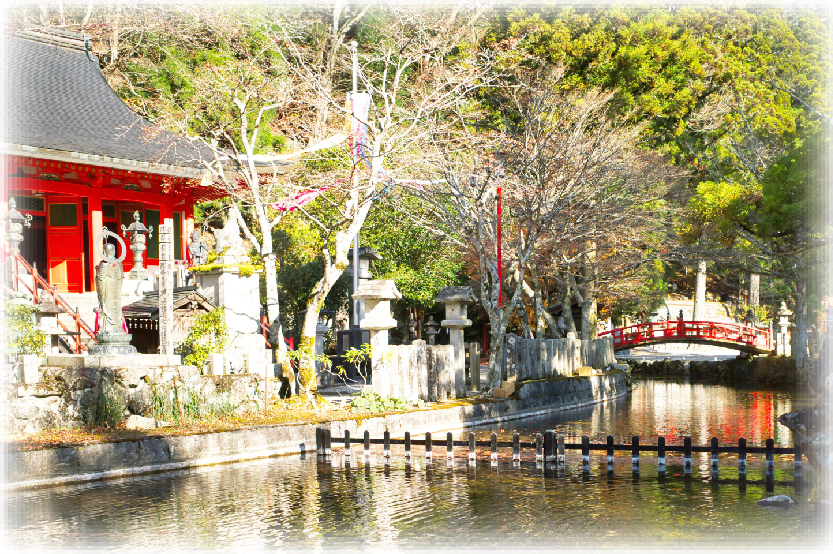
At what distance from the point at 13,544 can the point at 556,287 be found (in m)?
31.6

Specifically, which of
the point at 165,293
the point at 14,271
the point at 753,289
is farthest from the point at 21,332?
the point at 753,289

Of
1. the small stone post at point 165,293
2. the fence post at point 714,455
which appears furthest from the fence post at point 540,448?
the small stone post at point 165,293

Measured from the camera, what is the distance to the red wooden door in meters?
23.9

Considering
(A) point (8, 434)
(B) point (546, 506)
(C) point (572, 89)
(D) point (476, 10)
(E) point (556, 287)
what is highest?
(D) point (476, 10)

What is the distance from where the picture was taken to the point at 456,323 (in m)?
21.9

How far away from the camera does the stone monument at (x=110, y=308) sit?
15.3 metres

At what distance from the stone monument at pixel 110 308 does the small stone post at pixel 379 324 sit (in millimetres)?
5185

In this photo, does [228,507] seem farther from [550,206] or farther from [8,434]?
[550,206]

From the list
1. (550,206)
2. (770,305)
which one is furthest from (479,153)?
(770,305)

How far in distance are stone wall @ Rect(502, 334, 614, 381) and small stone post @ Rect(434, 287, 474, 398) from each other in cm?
194

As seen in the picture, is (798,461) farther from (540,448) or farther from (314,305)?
(314,305)

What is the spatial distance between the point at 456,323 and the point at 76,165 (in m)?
10.4

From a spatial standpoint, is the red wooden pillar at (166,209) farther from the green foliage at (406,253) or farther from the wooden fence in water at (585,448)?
the wooden fence in water at (585,448)

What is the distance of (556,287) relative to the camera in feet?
129
